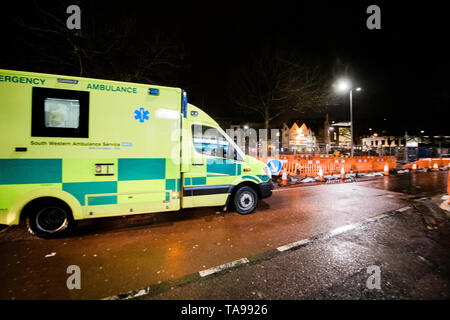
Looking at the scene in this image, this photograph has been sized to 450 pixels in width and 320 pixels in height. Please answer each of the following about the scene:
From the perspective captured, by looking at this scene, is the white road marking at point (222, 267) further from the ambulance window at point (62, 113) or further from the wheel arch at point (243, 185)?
the ambulance window at point (62, 113)

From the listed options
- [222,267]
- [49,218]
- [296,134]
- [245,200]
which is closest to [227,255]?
[222,267]

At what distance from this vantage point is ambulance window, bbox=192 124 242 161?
4.25 m

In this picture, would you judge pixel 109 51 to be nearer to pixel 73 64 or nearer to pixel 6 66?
pixel 73 64

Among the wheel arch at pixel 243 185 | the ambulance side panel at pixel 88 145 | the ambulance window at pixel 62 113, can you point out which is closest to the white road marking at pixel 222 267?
the ambulance side panel at pixel 88 145

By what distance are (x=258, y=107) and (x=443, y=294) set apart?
17.1 meters

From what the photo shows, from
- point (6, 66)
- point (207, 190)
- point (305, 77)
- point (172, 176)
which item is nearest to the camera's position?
point (172, 176)

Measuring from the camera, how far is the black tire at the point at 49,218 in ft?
11.1

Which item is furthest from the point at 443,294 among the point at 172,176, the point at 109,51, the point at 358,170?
the point at 109,51

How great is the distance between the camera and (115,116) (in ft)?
11.9

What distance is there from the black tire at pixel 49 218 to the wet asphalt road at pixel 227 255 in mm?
186

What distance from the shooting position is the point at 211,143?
4383 mm

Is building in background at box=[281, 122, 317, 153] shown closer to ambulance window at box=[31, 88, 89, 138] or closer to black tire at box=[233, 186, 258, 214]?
black tire at box=[233, 186, 258, 214]

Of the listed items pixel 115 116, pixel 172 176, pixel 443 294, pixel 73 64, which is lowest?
pixel 443 294

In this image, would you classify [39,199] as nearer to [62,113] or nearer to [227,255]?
[62,113]
